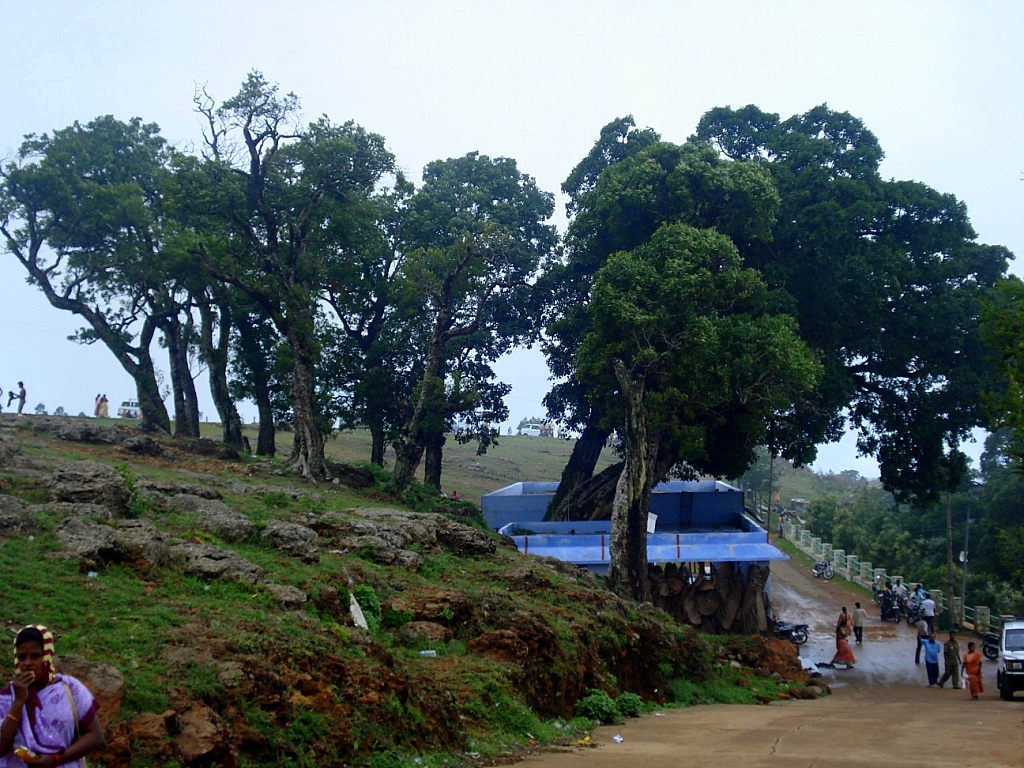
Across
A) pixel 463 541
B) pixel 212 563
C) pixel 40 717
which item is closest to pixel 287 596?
pixel 212 563

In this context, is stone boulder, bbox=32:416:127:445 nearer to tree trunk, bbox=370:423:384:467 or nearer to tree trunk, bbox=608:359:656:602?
tree trunk, bbox=370:423:384:467

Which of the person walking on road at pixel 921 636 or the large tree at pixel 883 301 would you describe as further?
the large tree at pixel 883 301

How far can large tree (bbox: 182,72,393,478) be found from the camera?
79.8 feet

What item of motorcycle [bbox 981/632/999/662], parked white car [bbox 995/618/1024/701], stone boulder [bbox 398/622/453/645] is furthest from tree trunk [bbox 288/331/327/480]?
motorcycle [bbox 981/632/999/662]

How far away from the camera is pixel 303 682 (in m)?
9.09

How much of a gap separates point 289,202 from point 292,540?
541 inches

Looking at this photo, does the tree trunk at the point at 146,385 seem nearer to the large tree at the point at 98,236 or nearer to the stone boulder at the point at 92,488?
the large tree at the point at 98,236

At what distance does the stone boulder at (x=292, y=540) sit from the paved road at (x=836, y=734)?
4923 millimetres

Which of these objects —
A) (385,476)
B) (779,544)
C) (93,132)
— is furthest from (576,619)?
(779,544)

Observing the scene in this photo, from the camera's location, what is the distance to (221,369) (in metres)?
29.5

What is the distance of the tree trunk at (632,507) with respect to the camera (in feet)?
75.6

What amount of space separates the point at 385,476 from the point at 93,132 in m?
15.6

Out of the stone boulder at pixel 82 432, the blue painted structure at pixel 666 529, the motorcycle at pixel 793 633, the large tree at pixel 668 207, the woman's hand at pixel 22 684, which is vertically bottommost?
the motorcycle at pixel 793 633

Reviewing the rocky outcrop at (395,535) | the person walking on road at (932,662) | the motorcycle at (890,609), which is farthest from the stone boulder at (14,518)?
the motorcycle at (890,609)
